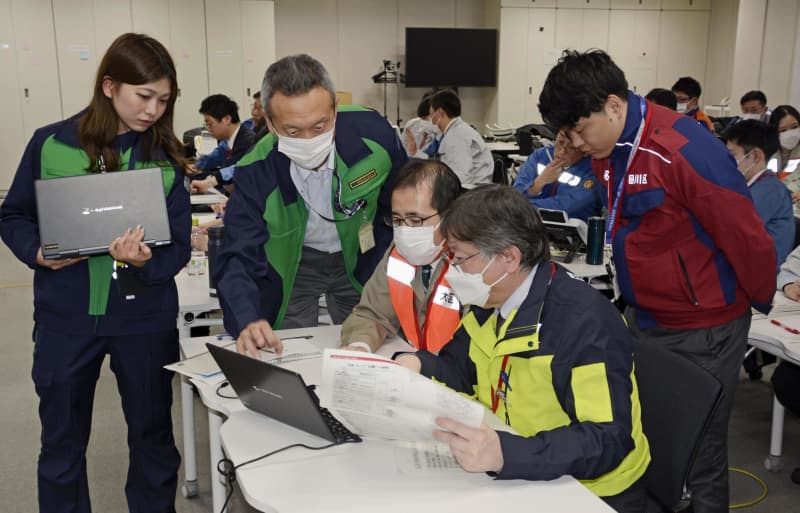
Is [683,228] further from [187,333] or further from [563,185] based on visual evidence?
[563,185]

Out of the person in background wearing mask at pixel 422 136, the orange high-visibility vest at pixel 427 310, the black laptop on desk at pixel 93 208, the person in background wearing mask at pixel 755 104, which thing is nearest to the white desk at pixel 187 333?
the black laptop on desk at pixel 93 208

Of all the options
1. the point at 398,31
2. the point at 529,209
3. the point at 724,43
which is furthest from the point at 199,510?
the point at 724,43

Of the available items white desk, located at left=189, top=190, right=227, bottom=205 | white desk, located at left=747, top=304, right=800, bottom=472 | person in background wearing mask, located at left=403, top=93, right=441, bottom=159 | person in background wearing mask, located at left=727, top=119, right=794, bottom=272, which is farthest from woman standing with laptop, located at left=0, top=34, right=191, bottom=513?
person in background wearing mask, located at left=403, top=93, right=441, bottom=159

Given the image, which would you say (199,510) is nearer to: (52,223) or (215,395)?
(215,395)

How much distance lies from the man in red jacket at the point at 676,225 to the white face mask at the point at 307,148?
65 centimetres

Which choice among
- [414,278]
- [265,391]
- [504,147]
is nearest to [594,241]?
[414,278]

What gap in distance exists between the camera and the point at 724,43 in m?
12.0

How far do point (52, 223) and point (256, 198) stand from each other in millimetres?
592

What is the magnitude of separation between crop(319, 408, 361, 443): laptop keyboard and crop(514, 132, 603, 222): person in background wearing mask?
8.21 ft

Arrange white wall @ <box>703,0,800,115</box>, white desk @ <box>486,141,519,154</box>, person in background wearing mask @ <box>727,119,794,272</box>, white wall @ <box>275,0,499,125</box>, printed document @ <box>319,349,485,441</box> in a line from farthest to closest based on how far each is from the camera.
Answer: white wall @ <box>275,0,499,125</box>, white wall @ <box>703,0,800,115</box>, white desk @ <box>486,141,519,154</box>, person in background wearing mask @ <box>727,119,794,272</box>, printed document @ <box>319,349,485,441</box>

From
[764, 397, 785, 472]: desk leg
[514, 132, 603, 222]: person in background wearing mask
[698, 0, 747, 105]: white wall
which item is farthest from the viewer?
[698, 0, 747, 105]: white wall

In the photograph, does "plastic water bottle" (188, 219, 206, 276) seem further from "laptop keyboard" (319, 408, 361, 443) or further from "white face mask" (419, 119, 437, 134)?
"white face mask" (419, 119, 437, 134)

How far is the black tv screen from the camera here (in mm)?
11258

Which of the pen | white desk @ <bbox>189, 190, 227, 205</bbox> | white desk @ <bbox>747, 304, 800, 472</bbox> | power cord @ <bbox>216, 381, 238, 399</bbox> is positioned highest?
power cord @ <bbox>216, 381, 238, 399</bbox>
